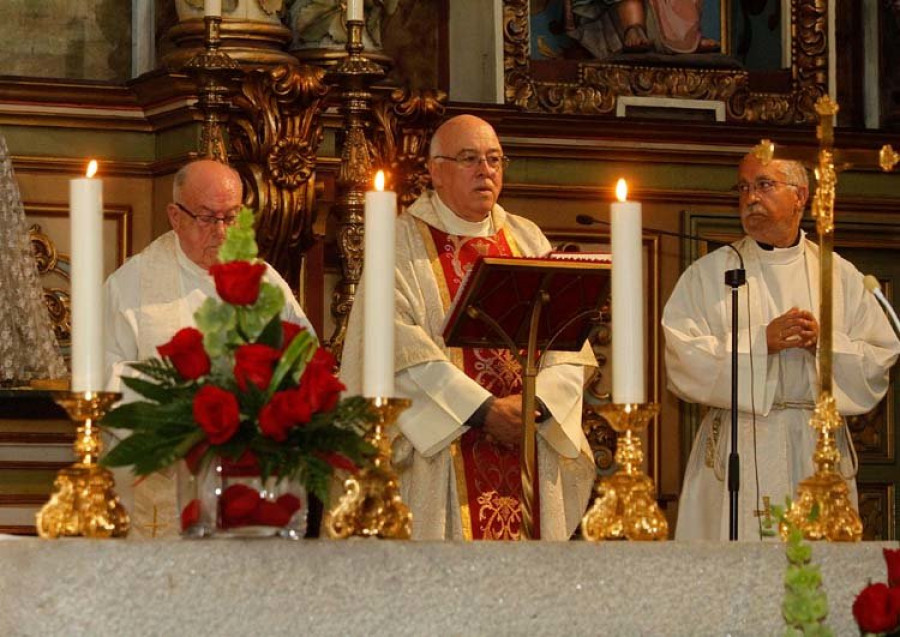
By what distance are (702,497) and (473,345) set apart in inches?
79.9

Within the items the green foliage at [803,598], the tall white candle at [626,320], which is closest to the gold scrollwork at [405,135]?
the tall white candle at [626,320]

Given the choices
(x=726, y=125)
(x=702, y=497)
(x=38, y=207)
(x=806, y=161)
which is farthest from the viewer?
(x=726, y=125)

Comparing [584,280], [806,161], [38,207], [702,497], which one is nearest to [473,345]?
[584,280]

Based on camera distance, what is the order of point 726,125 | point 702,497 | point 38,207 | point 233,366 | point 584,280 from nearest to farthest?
point 233,366 < point 584,280 < point 702,497 < point 38,207 < point 726,125

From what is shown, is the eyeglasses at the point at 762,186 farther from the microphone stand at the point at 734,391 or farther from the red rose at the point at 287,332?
the red rose at the point at 287,332

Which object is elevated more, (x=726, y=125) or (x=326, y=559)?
(x=726, y=125)

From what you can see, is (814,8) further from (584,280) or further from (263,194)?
(584,280)

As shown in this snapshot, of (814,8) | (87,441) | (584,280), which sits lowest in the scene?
→ (87,441)

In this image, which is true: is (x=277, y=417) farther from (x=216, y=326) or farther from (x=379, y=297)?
(x=379, y=297)

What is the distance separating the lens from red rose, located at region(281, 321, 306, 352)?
361cm

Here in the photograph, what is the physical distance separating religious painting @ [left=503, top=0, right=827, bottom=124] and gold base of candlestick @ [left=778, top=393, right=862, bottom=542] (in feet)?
16.9

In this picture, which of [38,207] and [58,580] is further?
[38,207]

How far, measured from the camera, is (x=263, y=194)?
759 cm

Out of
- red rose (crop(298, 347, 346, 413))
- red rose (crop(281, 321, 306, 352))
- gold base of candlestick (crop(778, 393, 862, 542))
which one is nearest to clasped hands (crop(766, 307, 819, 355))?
gold base of candlestick (crop(778, 393, 862, 542))
